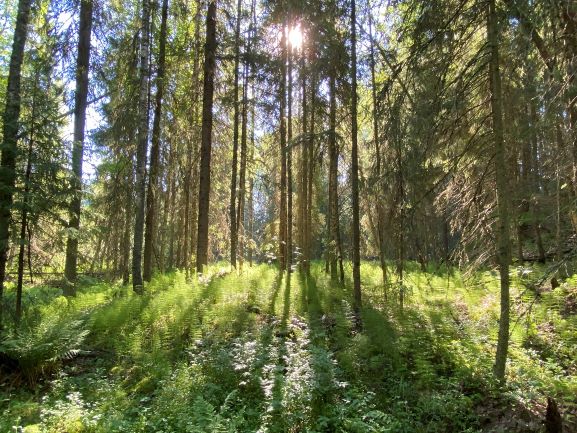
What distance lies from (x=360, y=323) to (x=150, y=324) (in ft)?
12.6

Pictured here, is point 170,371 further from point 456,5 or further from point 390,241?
point 456,5

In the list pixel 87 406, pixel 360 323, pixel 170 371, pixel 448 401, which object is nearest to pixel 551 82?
pixel 448 401

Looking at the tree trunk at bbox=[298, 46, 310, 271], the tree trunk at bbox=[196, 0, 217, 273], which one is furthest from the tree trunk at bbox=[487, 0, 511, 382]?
the tree trunk at bbox=[196, 0, 217, 273]

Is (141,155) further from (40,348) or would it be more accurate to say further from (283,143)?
(40,348)

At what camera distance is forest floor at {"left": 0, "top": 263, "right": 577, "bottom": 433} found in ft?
15.4

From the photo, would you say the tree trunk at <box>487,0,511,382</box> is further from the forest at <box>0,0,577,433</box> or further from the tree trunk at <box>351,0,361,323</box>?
the tree trunk at <box>351,0,361,323</box>

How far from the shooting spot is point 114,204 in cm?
1198

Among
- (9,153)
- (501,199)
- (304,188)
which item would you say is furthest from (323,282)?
(9,153)

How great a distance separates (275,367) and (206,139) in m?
7.42

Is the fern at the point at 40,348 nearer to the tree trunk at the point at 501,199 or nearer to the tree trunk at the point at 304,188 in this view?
the tree trunk at the point at 501,199

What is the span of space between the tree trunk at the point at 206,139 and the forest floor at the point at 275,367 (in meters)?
2.86

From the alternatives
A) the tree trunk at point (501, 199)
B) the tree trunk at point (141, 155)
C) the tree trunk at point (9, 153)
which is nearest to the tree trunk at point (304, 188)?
the tree trunk at point (141, 155)

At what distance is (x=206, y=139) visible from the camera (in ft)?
37.5

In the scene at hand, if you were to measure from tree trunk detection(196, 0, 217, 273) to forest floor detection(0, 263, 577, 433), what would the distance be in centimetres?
286
